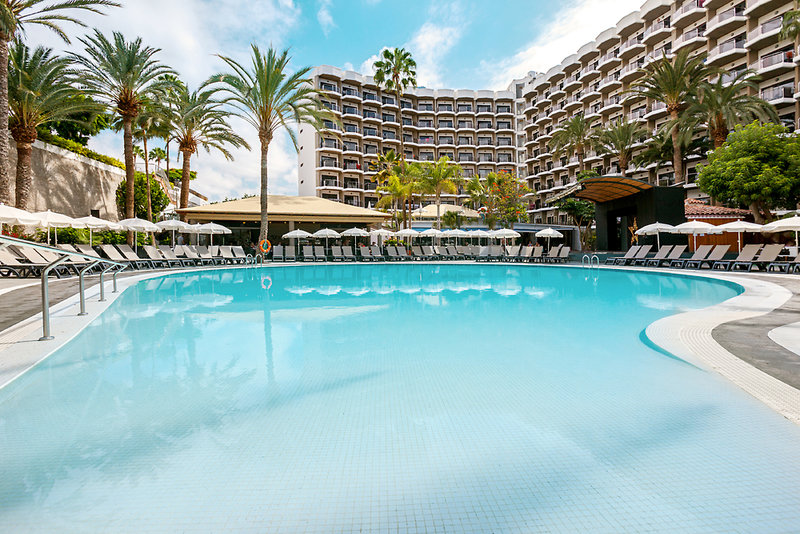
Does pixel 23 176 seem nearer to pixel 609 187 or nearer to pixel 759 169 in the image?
pixel 609 187

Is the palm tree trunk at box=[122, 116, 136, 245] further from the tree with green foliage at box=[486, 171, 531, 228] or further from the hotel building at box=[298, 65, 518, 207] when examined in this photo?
the hotel building at box=[298, 65, 518, 207]

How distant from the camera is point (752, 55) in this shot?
33.1 metres

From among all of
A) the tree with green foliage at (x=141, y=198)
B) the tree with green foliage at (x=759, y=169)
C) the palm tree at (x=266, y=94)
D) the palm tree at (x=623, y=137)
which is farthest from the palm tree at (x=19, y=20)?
the palm tree at (x=623, y=137)

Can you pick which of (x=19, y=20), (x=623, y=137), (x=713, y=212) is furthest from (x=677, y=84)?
(x=19, y=20)

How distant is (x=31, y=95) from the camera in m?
18.6

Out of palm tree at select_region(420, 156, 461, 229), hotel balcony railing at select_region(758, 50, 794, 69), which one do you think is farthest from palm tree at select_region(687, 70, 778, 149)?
palm tree at select_region(420, 156, 461, 229)

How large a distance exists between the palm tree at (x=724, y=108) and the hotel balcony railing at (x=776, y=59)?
7.69 ft

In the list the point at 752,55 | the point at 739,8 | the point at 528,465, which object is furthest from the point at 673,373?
the point at 739,8

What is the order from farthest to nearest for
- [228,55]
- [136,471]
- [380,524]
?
[228,55]
[136,471]
[380,524]

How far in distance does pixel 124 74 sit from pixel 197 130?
6798 millimetres

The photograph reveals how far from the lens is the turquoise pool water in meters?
2.15

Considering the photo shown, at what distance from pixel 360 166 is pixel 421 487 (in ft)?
182

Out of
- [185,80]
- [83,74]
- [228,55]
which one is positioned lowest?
[83,74]

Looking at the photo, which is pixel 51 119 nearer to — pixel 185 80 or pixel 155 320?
pixel 185 80
